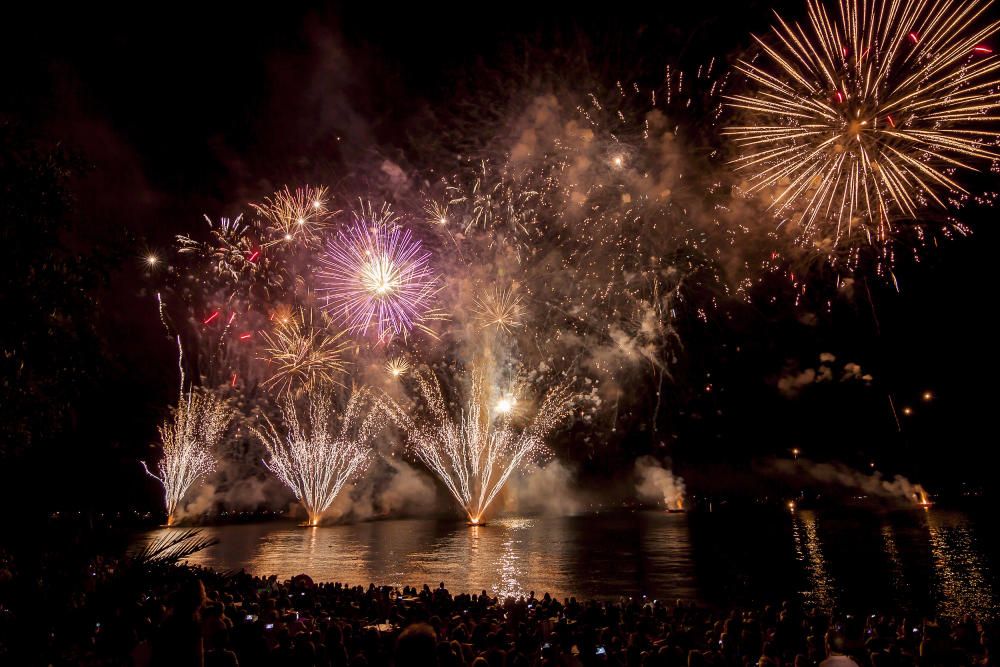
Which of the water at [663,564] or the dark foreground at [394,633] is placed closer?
the dark foreground at [394,633]

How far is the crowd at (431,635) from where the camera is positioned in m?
3.92

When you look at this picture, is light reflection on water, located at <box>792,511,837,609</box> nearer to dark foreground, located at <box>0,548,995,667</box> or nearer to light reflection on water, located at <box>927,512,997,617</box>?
light reflection on water, located at <box>927,512,997,617</box>

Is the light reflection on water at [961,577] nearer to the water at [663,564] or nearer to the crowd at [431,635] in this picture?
the water at [663,564]

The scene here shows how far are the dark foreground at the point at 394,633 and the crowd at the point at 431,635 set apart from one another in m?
0.01

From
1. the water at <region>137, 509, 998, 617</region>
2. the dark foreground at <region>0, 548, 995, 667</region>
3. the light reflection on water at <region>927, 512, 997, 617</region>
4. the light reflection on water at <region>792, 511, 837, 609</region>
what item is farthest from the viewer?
the water at <region>137, 509, 998, 617</region>

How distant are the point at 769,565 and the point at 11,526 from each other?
34.3 metres

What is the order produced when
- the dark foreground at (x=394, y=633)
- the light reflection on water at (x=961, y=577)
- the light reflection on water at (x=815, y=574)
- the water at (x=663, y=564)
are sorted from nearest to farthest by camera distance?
1. the dark foreground at (x=394, y=633)
2. the light reflection on water at (x=961, y=577)
3. the light reflection on water at (x=815, y=574)
4. the water at (x=663, y=564)

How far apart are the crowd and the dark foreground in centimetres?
1

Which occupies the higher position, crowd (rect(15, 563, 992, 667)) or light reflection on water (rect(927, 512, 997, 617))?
crowd (rect(15, 563, 992, 667))

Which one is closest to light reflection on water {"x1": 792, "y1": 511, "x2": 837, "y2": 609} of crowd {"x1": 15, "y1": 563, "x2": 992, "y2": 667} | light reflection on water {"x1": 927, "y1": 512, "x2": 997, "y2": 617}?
light reflection on water {"x1": 927, "y1": 512, "x2": 997, "y2": 617}

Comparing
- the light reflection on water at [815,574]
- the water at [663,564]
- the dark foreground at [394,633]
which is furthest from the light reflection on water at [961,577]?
the dark foreground at [394,633]

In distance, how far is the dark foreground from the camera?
3.87 meters

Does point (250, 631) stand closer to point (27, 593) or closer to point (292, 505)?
point (27, 593)

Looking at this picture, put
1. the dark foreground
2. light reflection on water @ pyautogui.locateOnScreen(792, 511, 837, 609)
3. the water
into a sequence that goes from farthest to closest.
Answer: the water
light reflection on water @ pyautogui.locateOnScreen(792, 511, 837, 609)
the dark foreground
